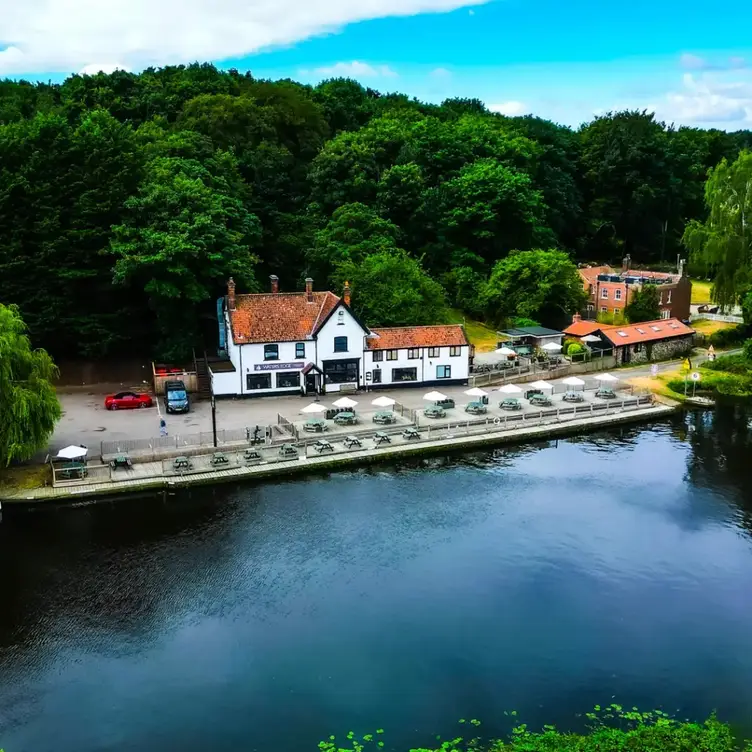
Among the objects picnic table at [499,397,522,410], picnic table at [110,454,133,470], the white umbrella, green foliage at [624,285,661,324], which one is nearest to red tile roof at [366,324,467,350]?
the white umbrella

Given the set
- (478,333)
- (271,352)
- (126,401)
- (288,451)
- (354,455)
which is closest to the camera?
(288,451)

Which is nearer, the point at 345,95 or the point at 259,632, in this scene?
the point at 259,632

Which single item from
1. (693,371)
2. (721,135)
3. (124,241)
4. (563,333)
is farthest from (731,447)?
(721,135)

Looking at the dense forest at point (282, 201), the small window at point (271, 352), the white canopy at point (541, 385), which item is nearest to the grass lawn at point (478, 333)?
the dense forest at point (282, 201)

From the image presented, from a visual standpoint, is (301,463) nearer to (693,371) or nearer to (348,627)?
(348,627)

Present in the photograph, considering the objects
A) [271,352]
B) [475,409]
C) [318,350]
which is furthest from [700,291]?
[271,352]

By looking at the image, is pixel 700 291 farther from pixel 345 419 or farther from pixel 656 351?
pixel 345 419
